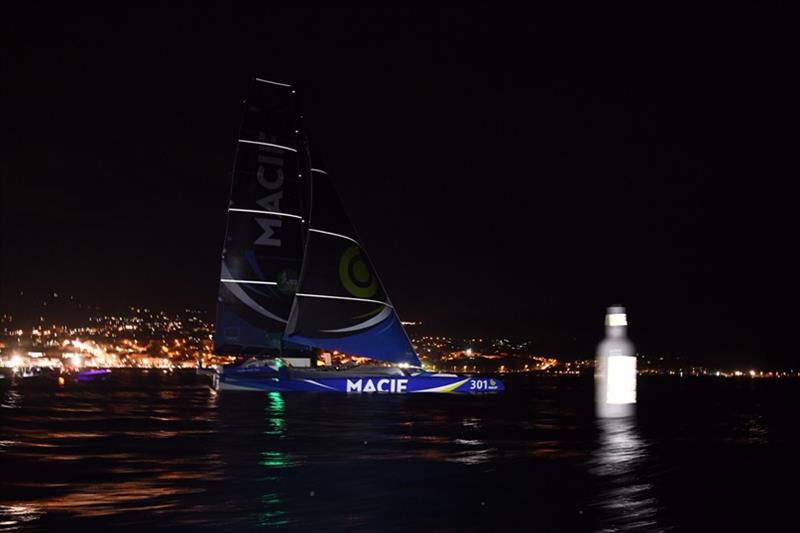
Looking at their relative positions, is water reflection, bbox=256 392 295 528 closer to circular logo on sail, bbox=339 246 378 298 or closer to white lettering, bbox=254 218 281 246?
circular logo on sail, bbox=339 246 378 298

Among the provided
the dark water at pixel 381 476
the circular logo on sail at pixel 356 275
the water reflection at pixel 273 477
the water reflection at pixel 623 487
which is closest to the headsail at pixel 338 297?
the circular logo on sail at pixel 356 275

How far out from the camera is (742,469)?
25.0 meters

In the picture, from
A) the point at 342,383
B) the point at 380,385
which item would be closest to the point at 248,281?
the point at 342,383

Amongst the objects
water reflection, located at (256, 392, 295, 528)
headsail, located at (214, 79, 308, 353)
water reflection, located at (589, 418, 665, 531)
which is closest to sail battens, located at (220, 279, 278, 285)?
headsail, located at (214, 79, 308, 353)

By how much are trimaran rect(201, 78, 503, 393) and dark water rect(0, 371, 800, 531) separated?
13755mm

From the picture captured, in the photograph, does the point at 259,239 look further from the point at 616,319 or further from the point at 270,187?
the point at 616,319

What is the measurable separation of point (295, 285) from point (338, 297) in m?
5.03

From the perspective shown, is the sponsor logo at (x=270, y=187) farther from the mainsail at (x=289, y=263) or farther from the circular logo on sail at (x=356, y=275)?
the circular logo on sail at (x=356, y=275)

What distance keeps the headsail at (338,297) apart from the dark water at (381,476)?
14.2 metres

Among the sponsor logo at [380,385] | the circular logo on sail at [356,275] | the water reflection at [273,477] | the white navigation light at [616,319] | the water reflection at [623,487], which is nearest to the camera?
the water reflection at [273,477]

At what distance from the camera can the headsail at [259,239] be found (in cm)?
5588

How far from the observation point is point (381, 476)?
67.4ft

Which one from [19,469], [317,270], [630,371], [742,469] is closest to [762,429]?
[630,371]

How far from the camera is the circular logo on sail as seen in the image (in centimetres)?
5341
